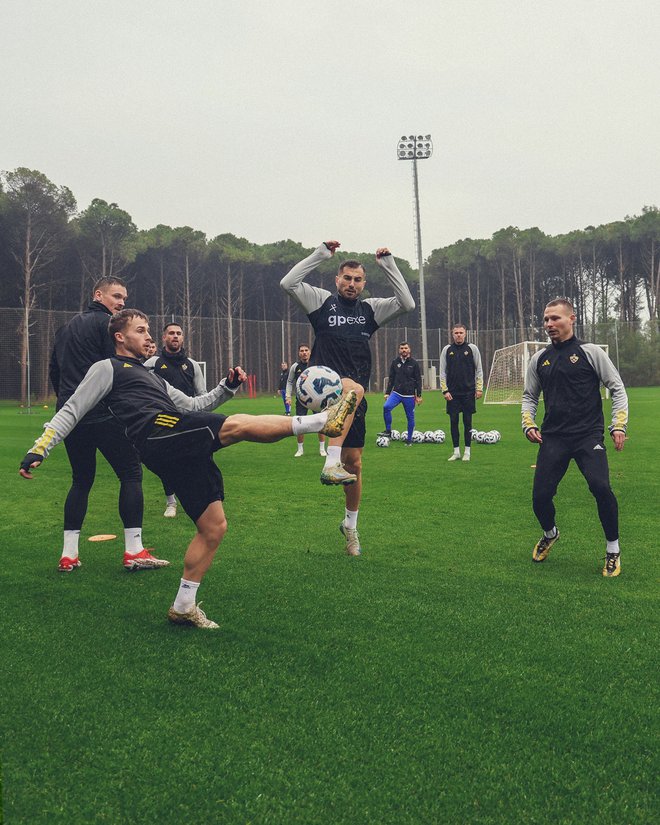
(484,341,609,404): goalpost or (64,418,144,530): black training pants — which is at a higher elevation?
(484,341,609,404): goalpost

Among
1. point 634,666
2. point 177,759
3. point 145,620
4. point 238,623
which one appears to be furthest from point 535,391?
point 177,759

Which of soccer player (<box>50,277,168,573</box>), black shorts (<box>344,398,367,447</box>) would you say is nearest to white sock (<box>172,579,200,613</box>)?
soccer player (<box>50,277,168,573</box>)

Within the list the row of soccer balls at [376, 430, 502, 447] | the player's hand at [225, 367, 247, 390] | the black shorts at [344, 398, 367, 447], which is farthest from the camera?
the row of soccer balls at [376, 430, 502, 447]

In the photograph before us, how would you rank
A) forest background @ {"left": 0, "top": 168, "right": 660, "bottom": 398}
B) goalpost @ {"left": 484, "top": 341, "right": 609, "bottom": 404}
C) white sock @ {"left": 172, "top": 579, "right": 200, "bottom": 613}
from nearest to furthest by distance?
white sock @ {"left": 172, "top": 579, "right": 200, "bottom": 613} → goalpost @ {"left": 484, "top": 341, "right": 609, "bottom": 404} → forest background @ {"left": 0, "top": 168, "right": 660, "bottom": 398}

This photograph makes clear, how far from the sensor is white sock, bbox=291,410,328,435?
3793mm

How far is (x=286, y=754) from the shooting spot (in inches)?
103

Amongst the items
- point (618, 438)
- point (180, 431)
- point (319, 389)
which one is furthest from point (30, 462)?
point (618, 438)

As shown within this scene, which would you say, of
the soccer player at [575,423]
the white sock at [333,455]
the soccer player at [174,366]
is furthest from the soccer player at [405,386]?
the white sock at [333,455]

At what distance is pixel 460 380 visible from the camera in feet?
40.9

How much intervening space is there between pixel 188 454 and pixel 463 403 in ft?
30.4

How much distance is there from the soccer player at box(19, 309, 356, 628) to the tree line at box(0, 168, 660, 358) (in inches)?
1549

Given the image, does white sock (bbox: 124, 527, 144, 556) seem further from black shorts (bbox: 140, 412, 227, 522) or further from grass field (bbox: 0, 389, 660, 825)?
black shorts (bbox: 140, 412, 227, 522)

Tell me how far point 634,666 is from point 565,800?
1.30 metres

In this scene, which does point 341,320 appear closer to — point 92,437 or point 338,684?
point 92,437
